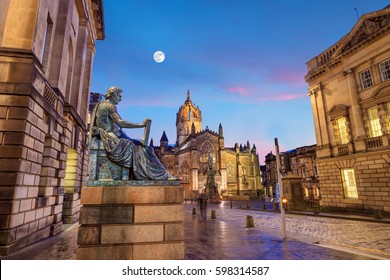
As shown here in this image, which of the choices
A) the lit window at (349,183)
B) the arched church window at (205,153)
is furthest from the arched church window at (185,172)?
the lit window at (349,183)

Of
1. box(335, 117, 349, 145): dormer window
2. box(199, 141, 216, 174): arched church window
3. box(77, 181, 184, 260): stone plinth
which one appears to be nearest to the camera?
box(77, 181, 184, 260): stone plinth

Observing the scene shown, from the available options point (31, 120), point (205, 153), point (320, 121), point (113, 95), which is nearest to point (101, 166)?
point (113, 95)

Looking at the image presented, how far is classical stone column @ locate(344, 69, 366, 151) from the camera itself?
656 inches

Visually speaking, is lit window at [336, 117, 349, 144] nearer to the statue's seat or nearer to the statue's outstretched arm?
the statue's outstretched arm

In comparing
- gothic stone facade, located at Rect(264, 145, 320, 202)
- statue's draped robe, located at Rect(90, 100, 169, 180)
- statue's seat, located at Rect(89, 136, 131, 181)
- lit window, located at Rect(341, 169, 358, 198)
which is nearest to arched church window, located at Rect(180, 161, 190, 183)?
gothic stone facade, located at Rect(264, 145, 320, 202)

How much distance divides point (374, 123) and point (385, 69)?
4.02 meters

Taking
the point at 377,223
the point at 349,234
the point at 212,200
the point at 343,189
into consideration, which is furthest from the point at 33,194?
the point at 212,200

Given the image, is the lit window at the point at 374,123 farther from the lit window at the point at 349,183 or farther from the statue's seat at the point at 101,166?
the statue's seat at the point at 101,166

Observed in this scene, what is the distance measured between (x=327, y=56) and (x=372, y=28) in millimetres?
4247

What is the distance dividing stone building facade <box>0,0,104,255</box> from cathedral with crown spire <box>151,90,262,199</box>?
45.9 m

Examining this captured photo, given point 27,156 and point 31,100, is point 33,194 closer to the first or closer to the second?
point 27,156

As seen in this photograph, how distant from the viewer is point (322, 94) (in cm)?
2053

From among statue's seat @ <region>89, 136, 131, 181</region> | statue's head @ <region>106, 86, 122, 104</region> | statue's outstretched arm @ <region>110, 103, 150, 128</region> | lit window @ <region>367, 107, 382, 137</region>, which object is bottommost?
statue's seat @ <region>89, 136, 131, 181</region>

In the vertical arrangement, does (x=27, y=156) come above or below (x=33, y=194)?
above
